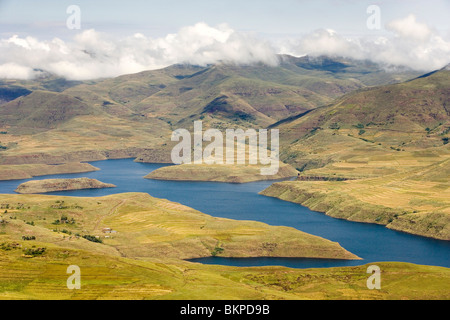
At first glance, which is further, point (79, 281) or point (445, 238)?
point (445, 238)
